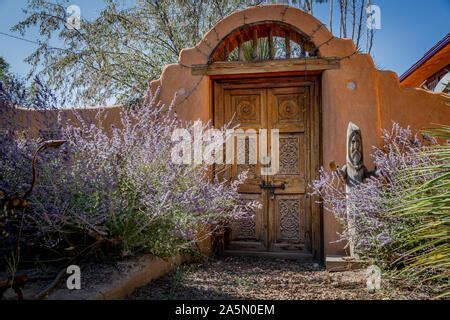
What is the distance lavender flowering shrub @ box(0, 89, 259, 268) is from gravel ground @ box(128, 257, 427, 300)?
0.40 meters

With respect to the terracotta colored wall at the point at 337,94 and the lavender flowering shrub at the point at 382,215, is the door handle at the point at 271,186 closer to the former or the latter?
the terracotta colored wall at the point at 337,94

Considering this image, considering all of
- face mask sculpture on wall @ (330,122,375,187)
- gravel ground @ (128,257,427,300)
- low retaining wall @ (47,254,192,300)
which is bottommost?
gravel ground @ (128,257,427,300)

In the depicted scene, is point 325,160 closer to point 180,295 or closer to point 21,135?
point 180,295

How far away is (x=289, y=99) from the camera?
18.1ft

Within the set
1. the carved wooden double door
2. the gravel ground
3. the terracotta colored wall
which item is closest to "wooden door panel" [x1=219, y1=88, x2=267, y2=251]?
the carved wooden double door

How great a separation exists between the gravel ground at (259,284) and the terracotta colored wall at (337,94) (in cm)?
72

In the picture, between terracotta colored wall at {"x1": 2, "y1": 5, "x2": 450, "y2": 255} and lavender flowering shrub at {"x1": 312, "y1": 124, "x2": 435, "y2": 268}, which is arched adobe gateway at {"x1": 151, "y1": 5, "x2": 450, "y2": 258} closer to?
terracotta colored wall at {"x1": 2, "y1": 5, "x2": 450, "y2": 255}

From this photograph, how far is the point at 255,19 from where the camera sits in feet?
17.6

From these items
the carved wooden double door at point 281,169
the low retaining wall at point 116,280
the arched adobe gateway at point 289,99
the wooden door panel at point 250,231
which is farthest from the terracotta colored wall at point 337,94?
the low retaining wall at point 116,280

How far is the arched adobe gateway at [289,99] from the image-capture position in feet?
16.7

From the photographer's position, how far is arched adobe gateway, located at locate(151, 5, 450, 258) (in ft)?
16.7

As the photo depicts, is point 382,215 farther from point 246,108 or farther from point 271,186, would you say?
point 246,108

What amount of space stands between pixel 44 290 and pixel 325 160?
346cm
